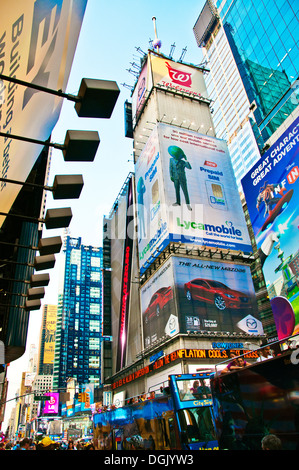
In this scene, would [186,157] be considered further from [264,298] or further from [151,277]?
[264,298]

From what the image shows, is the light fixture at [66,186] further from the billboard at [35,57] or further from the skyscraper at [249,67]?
the skyscraper at [249,67]

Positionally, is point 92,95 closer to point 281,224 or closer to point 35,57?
point 35,57

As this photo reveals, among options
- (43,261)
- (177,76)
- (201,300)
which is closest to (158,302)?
(201,300)

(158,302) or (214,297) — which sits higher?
(158,302)

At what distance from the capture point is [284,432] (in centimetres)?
545

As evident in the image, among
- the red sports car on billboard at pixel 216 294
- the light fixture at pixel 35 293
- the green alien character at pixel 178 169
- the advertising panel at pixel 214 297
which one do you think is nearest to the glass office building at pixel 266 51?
the green alien character at pixel 178 169

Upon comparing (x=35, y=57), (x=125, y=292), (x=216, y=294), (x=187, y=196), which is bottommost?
(x=35, y=57)

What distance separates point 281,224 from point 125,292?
30.0 m

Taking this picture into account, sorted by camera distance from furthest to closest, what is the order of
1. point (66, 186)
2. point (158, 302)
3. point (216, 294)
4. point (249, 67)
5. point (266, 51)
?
point (249, 67), point (266, 51), point (158, 302), point (216, 294), point (66, 186)

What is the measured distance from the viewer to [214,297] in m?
34.2

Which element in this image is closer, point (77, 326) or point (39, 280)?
point (39, 280)

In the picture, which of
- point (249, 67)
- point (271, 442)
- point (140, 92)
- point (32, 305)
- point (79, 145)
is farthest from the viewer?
point (249, 67)

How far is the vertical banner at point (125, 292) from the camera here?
47.5m
